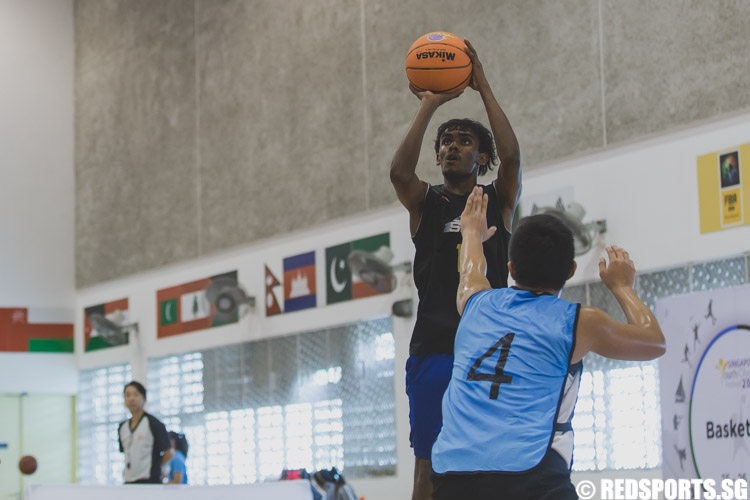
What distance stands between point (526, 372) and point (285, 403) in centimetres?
962

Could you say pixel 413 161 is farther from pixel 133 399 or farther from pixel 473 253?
pixel 133 399

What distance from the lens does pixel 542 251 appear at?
10.4ft

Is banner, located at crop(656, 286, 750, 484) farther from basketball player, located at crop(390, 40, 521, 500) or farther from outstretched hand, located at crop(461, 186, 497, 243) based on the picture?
outstretched hand, located at crop(461, 186, 497, 243)

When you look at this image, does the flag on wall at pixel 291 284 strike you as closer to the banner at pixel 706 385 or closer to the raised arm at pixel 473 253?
the banner at pixel 706 385

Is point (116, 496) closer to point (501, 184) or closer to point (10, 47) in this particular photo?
point (501, 184)

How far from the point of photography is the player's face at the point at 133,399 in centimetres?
1039

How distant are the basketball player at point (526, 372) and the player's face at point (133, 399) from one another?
7.68m

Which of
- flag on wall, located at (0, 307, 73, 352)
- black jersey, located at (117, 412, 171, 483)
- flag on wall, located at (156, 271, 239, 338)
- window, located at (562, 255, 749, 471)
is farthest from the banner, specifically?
flag on wall, located at (0, 307, 73, 352)

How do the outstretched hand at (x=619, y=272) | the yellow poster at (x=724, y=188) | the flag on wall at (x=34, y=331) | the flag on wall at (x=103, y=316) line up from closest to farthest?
the outstretched hand at (x=619, y=272), the yellow poster at (x=724, y=188), the flag on wall at (x=103, y=316), the flag on wall at (x=34, y=331)

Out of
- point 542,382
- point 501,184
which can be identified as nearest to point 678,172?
point 501,184

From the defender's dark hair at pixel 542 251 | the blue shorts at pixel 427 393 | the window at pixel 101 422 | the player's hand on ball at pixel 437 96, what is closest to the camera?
the defender's dark hair at pixel 542 251

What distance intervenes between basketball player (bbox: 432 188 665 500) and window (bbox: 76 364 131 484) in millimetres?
12736

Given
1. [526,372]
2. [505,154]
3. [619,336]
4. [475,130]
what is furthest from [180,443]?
[619,336]

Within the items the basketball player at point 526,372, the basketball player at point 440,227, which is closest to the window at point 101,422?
the basketball player at point 440,227
